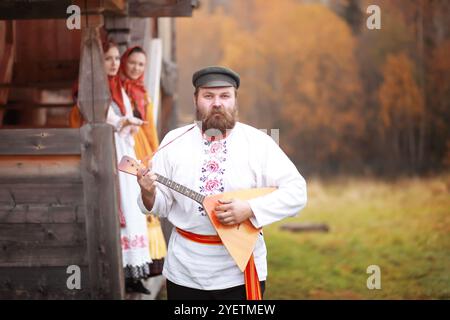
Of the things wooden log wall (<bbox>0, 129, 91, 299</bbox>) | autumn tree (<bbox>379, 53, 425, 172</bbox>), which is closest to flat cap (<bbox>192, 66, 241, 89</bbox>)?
wooden log wall (<bbox>0, 129, 91, 299</bbox>)

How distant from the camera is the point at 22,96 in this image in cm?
759

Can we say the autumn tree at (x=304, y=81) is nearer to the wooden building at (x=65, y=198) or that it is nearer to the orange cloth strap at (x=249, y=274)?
the wooden building at (x=65, y=198)

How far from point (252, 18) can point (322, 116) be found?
15.5 feet

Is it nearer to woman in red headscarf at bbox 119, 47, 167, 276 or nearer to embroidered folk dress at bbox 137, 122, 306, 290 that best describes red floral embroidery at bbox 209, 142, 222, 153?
embroidered folk dress at bbox 137, 122, 306, 290

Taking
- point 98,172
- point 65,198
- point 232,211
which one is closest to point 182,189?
point 232,211

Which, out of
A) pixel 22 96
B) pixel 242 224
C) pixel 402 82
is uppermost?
pixel 402 82

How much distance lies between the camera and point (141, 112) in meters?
5.29

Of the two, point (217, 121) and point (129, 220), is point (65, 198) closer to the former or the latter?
point (129, 220)

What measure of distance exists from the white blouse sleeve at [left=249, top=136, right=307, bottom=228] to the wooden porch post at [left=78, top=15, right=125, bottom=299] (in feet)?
4.90

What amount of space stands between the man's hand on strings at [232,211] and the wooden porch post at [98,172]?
→ 149cm

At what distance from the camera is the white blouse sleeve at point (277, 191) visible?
9.82ft

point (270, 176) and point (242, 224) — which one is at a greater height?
point (270, 176)

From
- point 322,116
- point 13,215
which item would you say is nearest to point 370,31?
point 322,116
